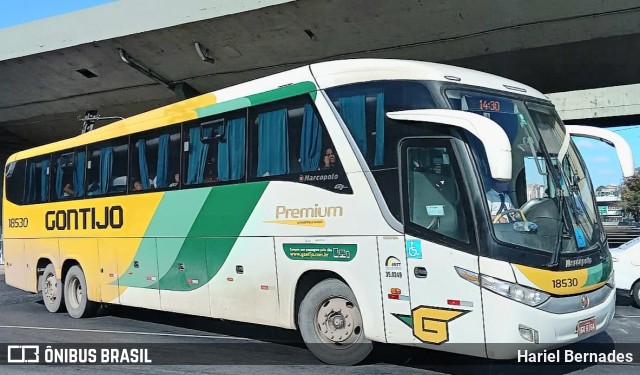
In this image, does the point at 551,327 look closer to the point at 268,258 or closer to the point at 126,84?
the point at 268,258

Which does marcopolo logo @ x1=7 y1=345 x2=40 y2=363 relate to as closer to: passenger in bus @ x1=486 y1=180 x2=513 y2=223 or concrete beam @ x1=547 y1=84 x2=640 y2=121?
passenger in bus @ x1=486 y1=180 x2=513 y2=223

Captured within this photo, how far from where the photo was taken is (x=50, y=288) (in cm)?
1262

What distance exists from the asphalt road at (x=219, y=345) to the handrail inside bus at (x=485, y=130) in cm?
273

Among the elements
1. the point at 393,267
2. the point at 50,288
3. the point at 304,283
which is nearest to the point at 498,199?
the point at 393,267

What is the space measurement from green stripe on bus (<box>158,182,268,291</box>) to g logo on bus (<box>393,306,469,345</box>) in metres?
2.73

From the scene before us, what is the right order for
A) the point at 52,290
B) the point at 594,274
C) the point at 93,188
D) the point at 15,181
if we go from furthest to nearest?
the point at 15,181
the point at 52,290
the point at 93,188
the point at 594,274

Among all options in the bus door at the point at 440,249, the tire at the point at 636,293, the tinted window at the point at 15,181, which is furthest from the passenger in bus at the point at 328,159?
the tinted window at the point at 15,181

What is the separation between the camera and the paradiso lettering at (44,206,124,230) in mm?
10555

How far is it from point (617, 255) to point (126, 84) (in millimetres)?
16926

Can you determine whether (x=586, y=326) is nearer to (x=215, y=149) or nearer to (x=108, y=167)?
(x=215, y=149)

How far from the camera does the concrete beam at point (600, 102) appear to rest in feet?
70.8

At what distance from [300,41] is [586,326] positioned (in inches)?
490

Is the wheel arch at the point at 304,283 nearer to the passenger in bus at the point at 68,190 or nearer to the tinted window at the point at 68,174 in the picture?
the tinted window at the point at 68,174

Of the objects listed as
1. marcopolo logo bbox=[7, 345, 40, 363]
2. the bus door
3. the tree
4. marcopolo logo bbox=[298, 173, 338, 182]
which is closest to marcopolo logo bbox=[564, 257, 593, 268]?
the bus door
